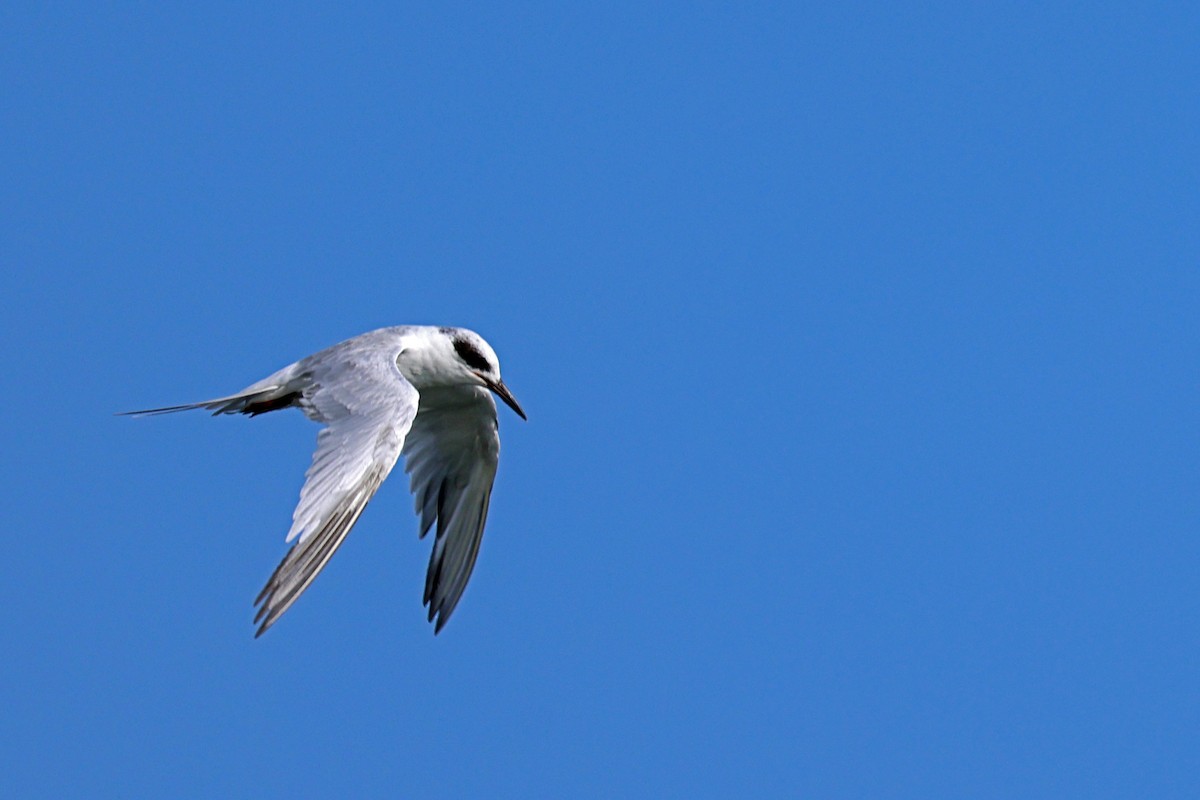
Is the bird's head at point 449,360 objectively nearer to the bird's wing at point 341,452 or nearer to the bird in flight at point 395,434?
the bird in flight at point 395,434

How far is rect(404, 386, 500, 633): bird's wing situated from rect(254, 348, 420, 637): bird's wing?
1.63 metres

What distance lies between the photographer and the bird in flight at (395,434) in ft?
27.5

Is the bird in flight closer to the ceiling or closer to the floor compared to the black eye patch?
closer to the floor

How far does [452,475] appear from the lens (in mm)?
12453

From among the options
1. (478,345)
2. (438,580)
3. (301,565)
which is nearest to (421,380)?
(478,345)

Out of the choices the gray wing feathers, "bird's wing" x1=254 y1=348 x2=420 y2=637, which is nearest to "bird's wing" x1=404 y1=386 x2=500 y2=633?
"bird's wing" x1=254 y1=348 x2=420 y2=637

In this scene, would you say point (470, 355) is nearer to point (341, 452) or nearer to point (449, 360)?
point (449, 360)

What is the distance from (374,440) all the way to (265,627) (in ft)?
5.33

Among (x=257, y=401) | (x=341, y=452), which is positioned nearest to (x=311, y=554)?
(x=341, y=452)

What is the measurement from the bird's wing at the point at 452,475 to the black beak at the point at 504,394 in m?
0.16

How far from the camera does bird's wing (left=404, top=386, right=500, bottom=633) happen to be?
474 inches

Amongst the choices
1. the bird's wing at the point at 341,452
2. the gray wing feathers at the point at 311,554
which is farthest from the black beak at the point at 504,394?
the gray wing feathers at the point at 311,554

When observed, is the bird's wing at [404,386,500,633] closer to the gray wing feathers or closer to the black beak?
the black beak

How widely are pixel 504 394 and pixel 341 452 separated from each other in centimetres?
311
